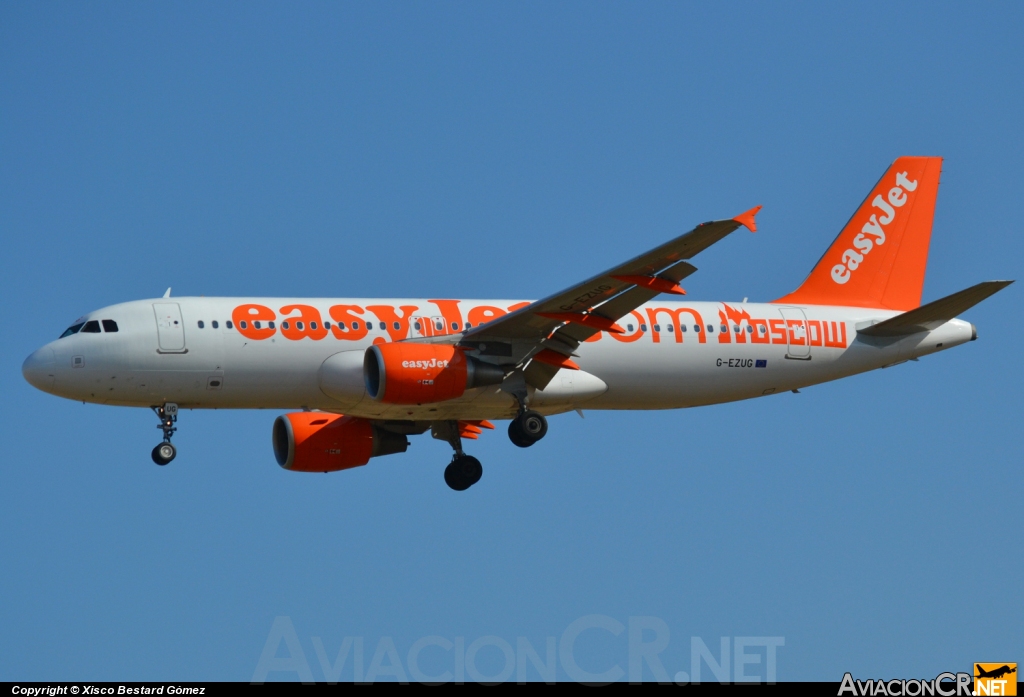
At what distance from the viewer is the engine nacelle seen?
121 ft

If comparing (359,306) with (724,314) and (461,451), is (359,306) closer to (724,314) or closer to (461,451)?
(461,451)

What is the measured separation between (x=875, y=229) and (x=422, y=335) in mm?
14768

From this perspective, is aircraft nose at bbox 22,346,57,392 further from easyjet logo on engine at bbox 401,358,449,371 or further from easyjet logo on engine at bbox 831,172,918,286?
easyjet logo on engine at bbox 831,172,918,286

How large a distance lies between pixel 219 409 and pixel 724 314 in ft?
45.1

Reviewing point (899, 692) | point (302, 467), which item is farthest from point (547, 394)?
point (899, 692)

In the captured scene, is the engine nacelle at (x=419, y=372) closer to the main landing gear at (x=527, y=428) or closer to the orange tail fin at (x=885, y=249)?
the main landing gear at (x=527, y=428)

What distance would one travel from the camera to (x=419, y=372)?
37.1m

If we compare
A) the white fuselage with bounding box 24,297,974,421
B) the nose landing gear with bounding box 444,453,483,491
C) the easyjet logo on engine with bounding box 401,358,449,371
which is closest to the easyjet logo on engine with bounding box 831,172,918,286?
the white fuselage with bounding box 24,297,974,421

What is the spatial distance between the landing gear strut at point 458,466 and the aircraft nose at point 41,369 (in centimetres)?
1049

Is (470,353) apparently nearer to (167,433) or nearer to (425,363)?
(425,363)

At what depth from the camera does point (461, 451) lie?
139 ft

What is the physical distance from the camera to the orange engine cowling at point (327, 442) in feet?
138

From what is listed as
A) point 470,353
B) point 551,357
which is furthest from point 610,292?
point 470,353

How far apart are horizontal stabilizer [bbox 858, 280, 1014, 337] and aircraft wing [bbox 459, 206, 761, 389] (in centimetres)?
816
